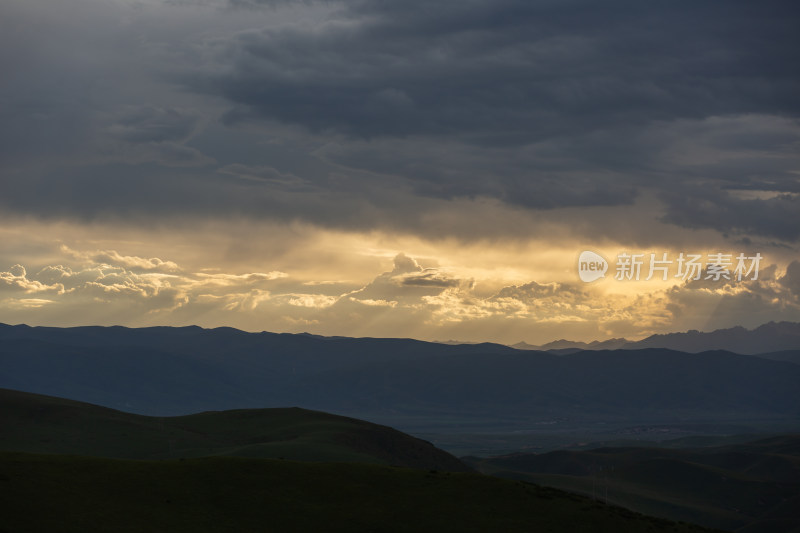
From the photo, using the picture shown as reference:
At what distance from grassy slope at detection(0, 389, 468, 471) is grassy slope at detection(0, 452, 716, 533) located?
136 feet

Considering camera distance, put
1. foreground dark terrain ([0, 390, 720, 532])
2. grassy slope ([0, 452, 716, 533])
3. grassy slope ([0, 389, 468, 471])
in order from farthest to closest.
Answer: grassy slope ([0, 389, 468, 471])
grassy slope ([0, 452, 716, 533])
foreground dark terrain ([0, 390, 720, 532])

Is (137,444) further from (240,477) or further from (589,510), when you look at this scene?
(589,510)

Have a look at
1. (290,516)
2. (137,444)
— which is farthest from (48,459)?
(137,444)

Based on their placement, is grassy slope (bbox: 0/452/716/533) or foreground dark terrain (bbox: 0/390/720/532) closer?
foreground dark terrain (bbox: 0/390/720/532)

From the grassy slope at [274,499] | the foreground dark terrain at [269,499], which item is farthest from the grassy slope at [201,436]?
the grassy slope at [274,499]

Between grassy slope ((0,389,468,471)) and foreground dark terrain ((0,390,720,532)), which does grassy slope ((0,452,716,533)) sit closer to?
foreground dark terrain ((0,390,720,532))

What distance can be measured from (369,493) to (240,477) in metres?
12.2

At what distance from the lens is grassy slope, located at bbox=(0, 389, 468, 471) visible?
12719cm

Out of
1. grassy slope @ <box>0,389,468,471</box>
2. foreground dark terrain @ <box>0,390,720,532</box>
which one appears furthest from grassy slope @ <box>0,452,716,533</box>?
grassy slope @ <box>0,389,468,471</box>

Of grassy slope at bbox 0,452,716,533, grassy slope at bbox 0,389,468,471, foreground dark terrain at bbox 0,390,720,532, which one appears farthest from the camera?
grassy slope at bbox 0,389,468,471

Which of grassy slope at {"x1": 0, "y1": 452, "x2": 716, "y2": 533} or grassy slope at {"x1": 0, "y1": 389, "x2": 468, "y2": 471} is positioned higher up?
grassy slope at {"x1": 0, "y1": 452, "x2": 716, "y2": 533}

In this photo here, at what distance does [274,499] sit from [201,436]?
80080mm

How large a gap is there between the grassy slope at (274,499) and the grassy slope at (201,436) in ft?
136

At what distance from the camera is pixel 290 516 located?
69562 millimetres
